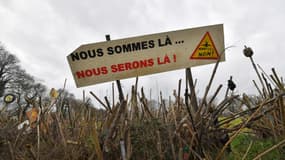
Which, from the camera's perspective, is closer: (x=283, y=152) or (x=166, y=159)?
(x=166, y=159)

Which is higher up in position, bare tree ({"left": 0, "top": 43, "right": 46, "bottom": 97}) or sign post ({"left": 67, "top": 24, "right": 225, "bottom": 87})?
bare tree ({"left": 0, "top": 43, "right": 46, "bottom": 97})

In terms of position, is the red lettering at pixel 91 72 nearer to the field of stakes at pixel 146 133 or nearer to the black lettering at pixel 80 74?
the black lettering at pixel 80 74

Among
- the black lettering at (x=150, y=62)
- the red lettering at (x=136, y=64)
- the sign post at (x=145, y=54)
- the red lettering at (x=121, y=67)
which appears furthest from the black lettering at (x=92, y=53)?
the black lettering at (x=150, y=62)

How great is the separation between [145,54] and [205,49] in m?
0.54

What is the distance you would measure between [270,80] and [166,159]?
1156 mm

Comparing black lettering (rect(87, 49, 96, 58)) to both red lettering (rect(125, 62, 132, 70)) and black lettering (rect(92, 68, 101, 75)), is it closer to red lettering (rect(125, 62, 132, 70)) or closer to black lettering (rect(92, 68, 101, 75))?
black lettering (rect(92, 68, 101, 75))

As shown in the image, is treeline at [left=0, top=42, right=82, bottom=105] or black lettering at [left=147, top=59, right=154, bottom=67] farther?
treeline at [left=0, top=42, right=82, bottom=105]

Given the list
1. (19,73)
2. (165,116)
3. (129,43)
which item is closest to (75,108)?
(129,43)

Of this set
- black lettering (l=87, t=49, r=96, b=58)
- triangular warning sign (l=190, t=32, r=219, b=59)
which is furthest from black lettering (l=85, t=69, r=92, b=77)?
triangular warning sign (l=190, t=32, r=219, b=59)

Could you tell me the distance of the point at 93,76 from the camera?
2.12m

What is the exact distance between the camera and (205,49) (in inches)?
91.4

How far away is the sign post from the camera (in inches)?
83.7

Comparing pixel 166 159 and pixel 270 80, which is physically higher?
pixel 270 80

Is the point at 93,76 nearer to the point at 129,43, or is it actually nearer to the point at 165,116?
the point at 129,43
